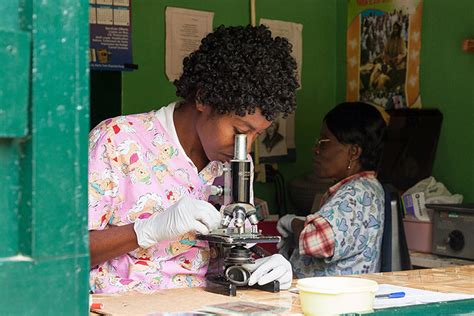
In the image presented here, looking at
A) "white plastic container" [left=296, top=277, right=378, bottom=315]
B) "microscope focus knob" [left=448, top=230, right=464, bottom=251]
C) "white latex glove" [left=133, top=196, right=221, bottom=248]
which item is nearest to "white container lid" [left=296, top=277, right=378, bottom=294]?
"white plastic container" [left=296, top=277, right=378, bottom=315]

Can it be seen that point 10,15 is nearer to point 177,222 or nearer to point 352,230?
point 177,222

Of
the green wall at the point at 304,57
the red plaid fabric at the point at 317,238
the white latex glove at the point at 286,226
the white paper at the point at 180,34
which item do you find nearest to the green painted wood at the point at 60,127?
the red plaid fabric at the point at 317,238

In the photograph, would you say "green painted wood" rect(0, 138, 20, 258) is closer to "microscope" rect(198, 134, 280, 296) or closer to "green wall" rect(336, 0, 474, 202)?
"microscope" rect(198, 134, 280, 296)

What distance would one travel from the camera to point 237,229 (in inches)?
104

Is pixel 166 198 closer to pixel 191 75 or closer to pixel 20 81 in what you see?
pixel 191 75

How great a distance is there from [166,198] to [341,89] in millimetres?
3452

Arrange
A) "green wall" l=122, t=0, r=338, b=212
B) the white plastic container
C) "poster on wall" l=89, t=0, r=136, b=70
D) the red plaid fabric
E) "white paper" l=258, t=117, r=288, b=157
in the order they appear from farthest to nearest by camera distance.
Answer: "white paper" l=258, t=117, r=288, b=157, "green wall" l=122, t=0, r=338, b=212, "poster on wall" l=89, t=0, r=136, b=70, the red plaid fabric, the white plastic container

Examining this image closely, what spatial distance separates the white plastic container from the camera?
2066mm

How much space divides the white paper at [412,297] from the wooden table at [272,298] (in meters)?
0.08

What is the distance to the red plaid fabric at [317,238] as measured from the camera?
392cm

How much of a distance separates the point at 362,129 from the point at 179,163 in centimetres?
171

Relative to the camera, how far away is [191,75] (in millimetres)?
2891

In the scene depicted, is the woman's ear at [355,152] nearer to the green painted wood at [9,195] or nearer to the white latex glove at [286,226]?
the white latex glove at [286,226]

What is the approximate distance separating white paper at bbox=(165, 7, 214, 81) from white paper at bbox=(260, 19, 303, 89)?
1.67ft
